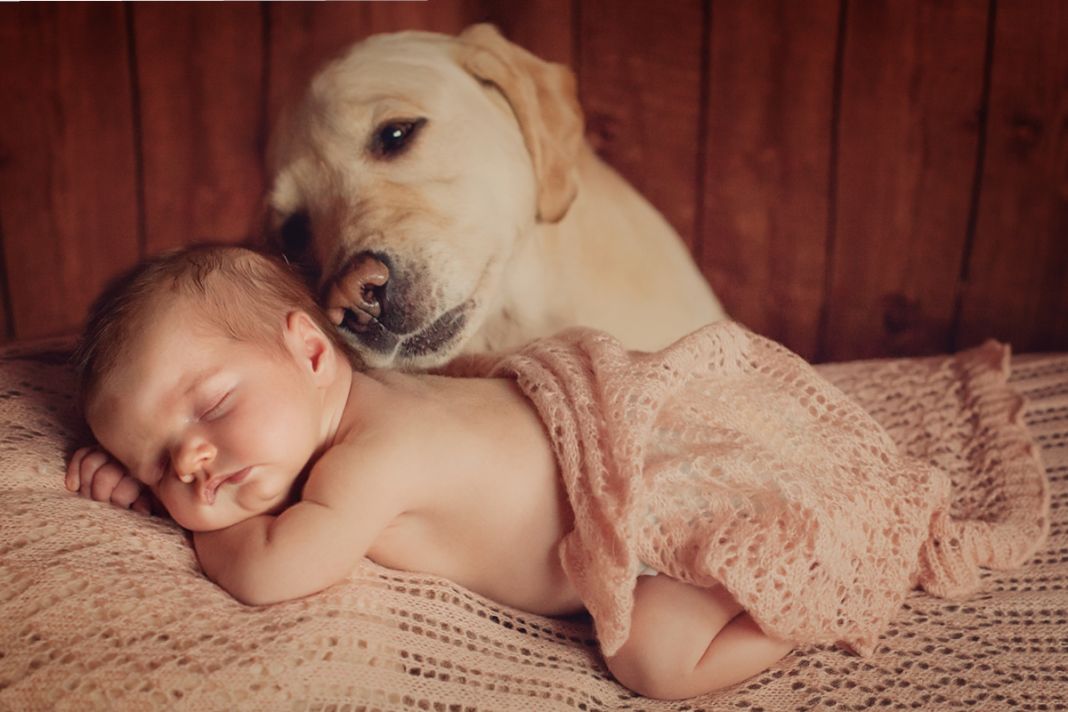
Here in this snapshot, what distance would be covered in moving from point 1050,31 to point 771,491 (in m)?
1.36

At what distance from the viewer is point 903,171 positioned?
195 cm

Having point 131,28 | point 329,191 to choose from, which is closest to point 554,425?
point 329,191

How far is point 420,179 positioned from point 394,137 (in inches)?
2.7

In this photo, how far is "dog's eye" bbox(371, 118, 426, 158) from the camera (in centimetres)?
129

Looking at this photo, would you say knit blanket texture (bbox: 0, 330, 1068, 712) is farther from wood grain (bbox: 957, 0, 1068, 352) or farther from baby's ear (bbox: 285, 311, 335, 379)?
wood grain (bbox: 957, 0, 1068, 352)

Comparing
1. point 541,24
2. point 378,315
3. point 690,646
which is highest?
point 541,24

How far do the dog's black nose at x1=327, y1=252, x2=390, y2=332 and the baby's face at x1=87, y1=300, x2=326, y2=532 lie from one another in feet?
0.67

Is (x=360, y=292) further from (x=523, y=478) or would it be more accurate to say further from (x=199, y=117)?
(x=199, y=117)

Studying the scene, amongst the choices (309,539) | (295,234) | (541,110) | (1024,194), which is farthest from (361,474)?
(1024,194)

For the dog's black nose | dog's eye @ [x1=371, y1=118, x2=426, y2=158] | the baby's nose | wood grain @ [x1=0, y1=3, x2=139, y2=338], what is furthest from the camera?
wood grain @ [x1=0, y1=3, x2=139, y2=338]

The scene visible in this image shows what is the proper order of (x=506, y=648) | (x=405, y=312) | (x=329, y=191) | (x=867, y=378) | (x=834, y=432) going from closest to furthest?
(x=506, y=648)
(x=834, y=432)
(x=405, y=312)
(x=329, y=191)
(x=867, y=378)

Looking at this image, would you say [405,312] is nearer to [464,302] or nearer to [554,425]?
[464,302]

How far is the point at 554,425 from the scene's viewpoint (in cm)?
100

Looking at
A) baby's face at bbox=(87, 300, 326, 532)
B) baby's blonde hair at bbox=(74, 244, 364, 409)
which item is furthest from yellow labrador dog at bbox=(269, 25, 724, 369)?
baby's face at bbox=(87, 300, 326, 532)
